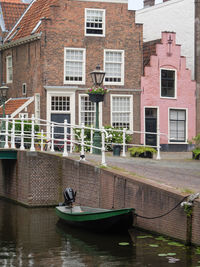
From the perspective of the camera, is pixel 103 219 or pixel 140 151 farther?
pixel 140 151

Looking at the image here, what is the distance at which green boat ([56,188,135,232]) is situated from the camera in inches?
600

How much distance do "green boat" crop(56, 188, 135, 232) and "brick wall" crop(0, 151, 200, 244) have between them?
0.43 metres

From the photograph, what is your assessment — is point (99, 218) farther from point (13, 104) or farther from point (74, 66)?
point (13, 104)

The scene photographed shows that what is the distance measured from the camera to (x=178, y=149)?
3328cm

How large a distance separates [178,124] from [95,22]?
7265 millimetres

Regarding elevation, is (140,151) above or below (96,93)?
below

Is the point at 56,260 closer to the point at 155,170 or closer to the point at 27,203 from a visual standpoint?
the point at 155,170

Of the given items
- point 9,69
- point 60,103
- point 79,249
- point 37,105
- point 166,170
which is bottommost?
point 79,249

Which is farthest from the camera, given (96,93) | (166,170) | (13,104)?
(13,104)

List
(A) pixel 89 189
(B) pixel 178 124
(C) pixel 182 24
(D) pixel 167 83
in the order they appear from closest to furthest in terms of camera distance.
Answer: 1. (A) pixel 89 189
2. (D) pixel 167 83
3. (B) pixel 178 124
4. (C) pixel 182 24

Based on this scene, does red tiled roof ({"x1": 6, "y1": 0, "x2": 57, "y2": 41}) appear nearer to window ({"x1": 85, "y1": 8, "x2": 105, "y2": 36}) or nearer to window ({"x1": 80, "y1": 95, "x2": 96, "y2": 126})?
window ({"x1": 85, "y1": 8, "x2": 105, "y2": 36})

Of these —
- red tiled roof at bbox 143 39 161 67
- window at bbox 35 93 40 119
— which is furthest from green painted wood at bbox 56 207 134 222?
red tiled roof at bbox 143 39 161 67

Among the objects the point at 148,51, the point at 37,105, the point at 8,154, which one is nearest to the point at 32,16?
the point at 37,105

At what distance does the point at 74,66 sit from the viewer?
103ft
